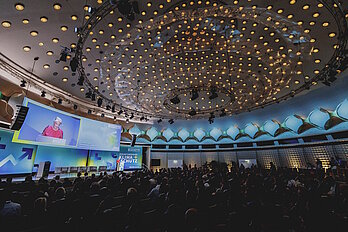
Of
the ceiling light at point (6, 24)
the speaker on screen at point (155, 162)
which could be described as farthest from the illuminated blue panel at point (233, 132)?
the ceiling light at point (6, 24)

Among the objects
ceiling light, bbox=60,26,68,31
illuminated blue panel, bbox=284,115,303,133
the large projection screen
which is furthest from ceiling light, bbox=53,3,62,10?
illuminated blue panel, bbox=284,115,303,133

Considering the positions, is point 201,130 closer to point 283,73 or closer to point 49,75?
point 283,73

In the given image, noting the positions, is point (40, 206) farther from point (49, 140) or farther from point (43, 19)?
point (49, 140)

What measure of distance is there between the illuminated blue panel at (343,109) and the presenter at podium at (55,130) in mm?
25525

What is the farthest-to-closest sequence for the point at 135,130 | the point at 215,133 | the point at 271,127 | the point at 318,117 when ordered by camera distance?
the point at 215,133 → the point at 135,130 → the point at 271,127 → the point at 318,117

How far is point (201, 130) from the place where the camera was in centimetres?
2836

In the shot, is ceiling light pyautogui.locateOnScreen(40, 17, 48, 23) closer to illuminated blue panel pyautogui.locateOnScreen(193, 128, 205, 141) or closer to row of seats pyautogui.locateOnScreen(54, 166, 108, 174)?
row of seats pyautogui.locateOnScreen(54, 166, 108, 174)

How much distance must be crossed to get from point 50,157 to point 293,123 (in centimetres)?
2655

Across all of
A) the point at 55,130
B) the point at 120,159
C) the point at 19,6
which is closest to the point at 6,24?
the point at 19,6

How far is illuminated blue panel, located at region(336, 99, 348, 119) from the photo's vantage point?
1425 cm

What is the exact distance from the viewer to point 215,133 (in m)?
27.4

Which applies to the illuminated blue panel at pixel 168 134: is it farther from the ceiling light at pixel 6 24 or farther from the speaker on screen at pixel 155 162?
the ceiling light at pixel 6 24

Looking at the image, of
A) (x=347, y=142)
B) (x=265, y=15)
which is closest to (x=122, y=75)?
(x=265, y=15)

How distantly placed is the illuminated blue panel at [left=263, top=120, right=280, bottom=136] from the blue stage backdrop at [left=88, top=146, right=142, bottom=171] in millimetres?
19384
